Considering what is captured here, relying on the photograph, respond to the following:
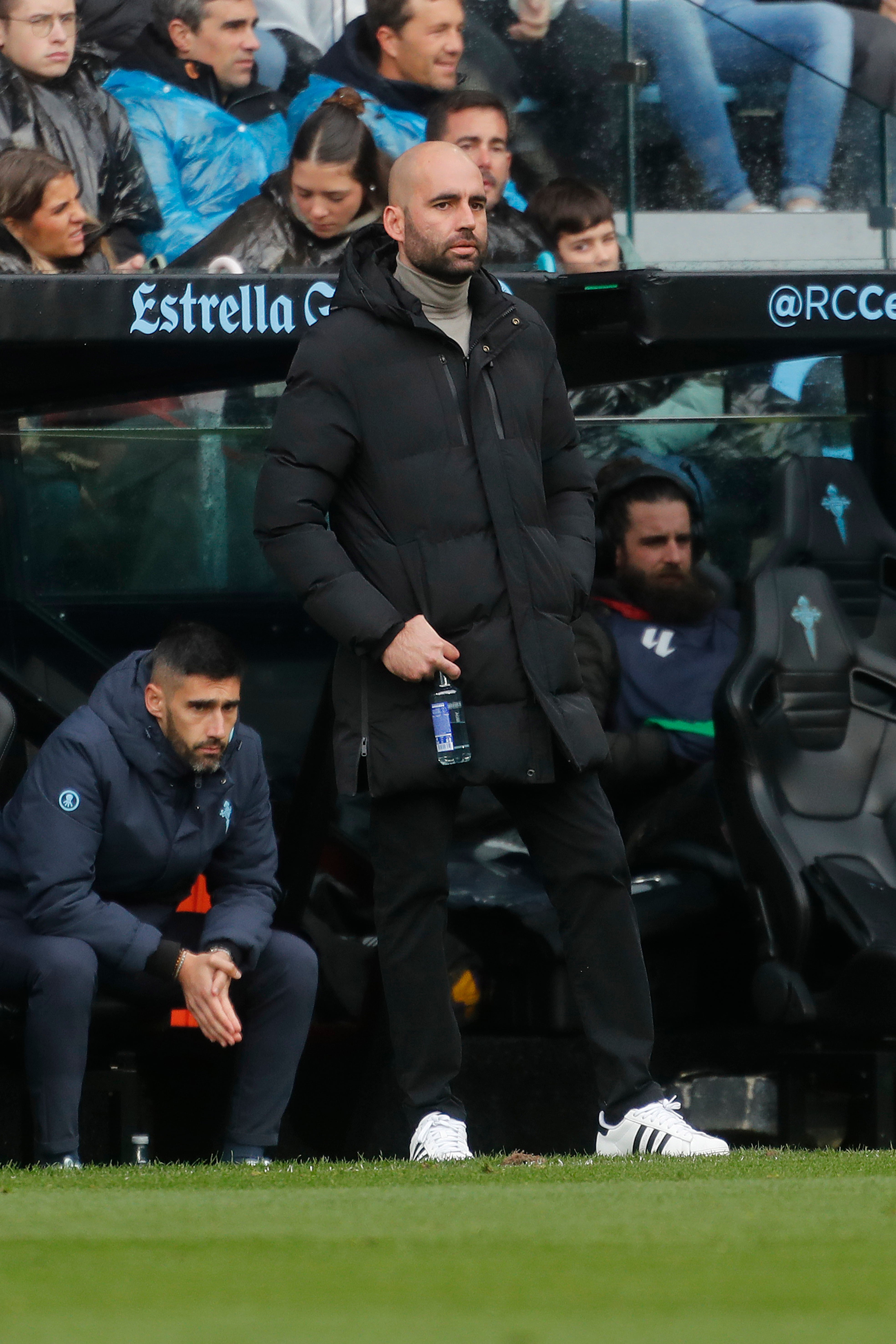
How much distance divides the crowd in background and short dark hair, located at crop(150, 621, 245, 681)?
2.74ft

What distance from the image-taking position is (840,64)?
5234mm

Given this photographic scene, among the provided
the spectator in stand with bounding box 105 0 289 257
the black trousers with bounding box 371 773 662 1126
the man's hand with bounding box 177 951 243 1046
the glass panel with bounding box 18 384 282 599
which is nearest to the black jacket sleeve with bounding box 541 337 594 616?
the black trousers with bounding box 371 773 662 1126

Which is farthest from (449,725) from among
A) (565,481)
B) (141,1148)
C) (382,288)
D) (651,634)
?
(651,634)

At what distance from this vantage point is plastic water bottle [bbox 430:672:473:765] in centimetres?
359

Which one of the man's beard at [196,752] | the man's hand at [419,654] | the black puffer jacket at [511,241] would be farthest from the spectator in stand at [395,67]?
the man's hand at [419,654]

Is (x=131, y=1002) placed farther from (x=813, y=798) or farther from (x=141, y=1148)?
(x=813, y=798)

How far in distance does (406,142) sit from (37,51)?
0.88 metres

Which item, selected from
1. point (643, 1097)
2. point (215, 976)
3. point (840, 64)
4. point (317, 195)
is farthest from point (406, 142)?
point (643, 1097)

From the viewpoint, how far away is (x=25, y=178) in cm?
463

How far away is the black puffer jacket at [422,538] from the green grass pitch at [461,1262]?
2.67 feet

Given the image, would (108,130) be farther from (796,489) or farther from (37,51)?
(796,489)

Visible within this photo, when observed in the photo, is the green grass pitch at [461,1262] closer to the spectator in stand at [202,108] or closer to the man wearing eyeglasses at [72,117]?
the man wearing eyeglasses at [72,117]

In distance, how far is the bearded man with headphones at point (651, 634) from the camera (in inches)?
220

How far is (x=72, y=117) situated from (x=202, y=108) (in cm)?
32
